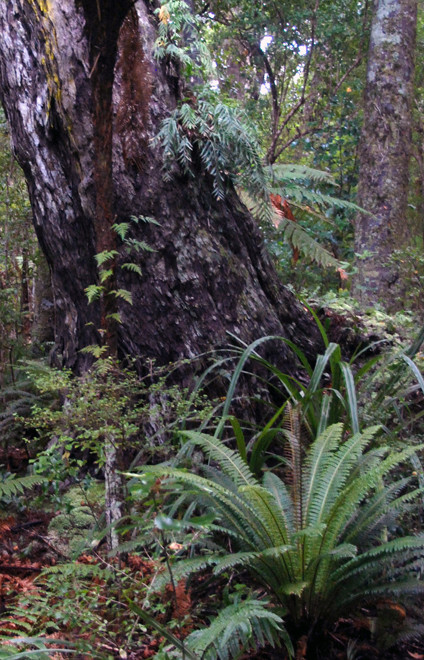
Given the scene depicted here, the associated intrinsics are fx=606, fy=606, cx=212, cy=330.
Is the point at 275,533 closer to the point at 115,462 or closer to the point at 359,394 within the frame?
the point at 115,462

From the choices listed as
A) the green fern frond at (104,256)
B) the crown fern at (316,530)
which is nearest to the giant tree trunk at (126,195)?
the green fern frond at (104,256)

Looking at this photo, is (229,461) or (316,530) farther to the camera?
(229,461)

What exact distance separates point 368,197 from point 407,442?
4.85m

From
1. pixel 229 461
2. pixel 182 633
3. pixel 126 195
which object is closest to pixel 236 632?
pixel 182 633

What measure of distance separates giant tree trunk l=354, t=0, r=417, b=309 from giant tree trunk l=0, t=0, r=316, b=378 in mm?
3549

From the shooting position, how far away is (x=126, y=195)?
4031 millimetres

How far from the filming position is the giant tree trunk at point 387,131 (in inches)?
290

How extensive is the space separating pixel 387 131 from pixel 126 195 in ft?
15.6

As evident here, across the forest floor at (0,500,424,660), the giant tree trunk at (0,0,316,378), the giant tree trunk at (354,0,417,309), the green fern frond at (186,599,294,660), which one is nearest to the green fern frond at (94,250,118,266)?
the giant tree trunk at (0,0,316,378)

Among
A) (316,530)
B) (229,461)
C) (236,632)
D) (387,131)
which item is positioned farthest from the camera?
(387,131)

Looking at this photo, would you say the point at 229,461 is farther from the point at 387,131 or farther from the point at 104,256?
the point at 387,131

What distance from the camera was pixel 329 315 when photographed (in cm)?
504

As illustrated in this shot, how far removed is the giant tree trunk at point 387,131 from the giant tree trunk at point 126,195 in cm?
355

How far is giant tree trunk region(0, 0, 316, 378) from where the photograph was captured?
13.1ft
